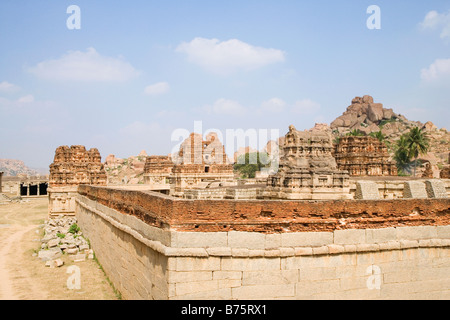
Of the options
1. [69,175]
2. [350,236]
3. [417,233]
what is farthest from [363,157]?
[69,175]

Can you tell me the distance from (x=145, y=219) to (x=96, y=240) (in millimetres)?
6976

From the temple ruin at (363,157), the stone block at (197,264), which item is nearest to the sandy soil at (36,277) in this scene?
the stone block at (197,264)

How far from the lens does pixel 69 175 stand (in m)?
22.5

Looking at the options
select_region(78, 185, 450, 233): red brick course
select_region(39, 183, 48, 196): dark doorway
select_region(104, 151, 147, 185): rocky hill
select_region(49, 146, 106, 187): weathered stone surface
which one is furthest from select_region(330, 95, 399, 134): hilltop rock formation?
select_region(78, 185, 450, 233): red brick course

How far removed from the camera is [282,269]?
693 centimetres

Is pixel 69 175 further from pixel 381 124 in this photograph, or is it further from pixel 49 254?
pixel 381 124

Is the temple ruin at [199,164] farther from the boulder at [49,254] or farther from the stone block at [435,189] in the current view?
the stone block at [435,189]

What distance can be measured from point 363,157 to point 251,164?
171ft

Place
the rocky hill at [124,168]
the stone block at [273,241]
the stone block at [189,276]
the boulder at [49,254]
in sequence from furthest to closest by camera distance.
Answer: the rocky hill at [124,168], the boulder at [49,254], the stone block at [273,241], the stone block at [189,276]

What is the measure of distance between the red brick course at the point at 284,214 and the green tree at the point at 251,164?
196 ft

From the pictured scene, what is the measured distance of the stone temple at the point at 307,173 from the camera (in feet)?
35.8
